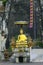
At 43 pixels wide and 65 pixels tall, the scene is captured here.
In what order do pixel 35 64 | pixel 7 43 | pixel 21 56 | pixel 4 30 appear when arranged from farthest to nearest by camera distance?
pixel 4 30 → pixel 7 43 → pixel 21 56 → pixel 35 64

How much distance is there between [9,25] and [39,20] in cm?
257

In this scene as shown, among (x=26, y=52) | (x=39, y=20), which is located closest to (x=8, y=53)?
(x=26, y=52)

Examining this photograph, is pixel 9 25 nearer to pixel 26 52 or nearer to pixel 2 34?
pixel 2 34

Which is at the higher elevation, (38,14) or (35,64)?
(38,14)

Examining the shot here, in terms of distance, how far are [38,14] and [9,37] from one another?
3328 millimetres

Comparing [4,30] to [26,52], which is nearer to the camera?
[26,52]

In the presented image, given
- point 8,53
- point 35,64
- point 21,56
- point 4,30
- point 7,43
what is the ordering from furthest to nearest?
point 4,30 < point 7,43 < point 8,53 < point 21,56 < point 35,64

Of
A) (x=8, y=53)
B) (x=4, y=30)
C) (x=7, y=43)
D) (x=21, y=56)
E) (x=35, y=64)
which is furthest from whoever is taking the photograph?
(x=4, y=30)

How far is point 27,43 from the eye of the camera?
21.8 meters

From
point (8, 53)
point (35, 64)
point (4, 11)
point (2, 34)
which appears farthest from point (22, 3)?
point (35, 64)

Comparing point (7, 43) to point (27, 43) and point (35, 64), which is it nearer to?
point (27, 43)

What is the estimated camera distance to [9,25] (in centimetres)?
3081

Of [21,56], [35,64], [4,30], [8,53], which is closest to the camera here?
[35,64]

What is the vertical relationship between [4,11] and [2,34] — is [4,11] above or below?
above
